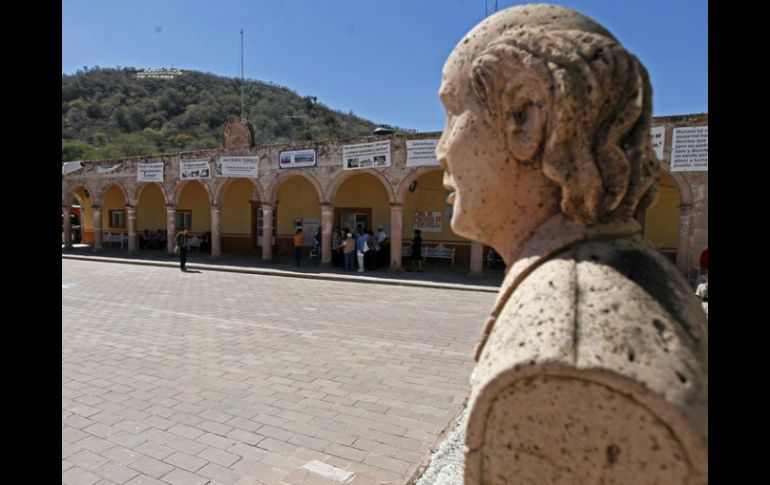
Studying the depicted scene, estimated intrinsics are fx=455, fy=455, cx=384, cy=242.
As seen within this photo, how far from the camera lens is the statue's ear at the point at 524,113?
1.12m

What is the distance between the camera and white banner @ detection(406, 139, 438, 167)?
46.7ft

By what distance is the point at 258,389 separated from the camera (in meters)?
4.75

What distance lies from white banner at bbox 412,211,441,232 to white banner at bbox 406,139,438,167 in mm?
3786

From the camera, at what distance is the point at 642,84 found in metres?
1.19

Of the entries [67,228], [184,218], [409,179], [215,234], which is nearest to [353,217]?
[409,179]

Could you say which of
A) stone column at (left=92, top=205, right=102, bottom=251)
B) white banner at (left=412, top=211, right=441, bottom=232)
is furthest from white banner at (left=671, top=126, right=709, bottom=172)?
stone column at (left=92, top=205, right=102, bottom=251)

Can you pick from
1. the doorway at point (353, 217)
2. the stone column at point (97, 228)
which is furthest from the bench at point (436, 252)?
the stone column at point (97, 228)

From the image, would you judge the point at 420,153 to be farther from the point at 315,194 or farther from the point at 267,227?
the point at 315,194

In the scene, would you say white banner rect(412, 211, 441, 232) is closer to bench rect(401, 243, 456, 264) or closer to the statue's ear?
bench rect(401, 243, 456, 264)

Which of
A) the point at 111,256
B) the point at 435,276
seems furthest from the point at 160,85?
the point at 435,276

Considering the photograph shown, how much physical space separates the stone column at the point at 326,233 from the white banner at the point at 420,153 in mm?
3646

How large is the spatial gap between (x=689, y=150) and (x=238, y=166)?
1528 cm

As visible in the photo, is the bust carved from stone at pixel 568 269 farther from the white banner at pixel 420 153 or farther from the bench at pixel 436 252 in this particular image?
the bench at pixel 436 252
